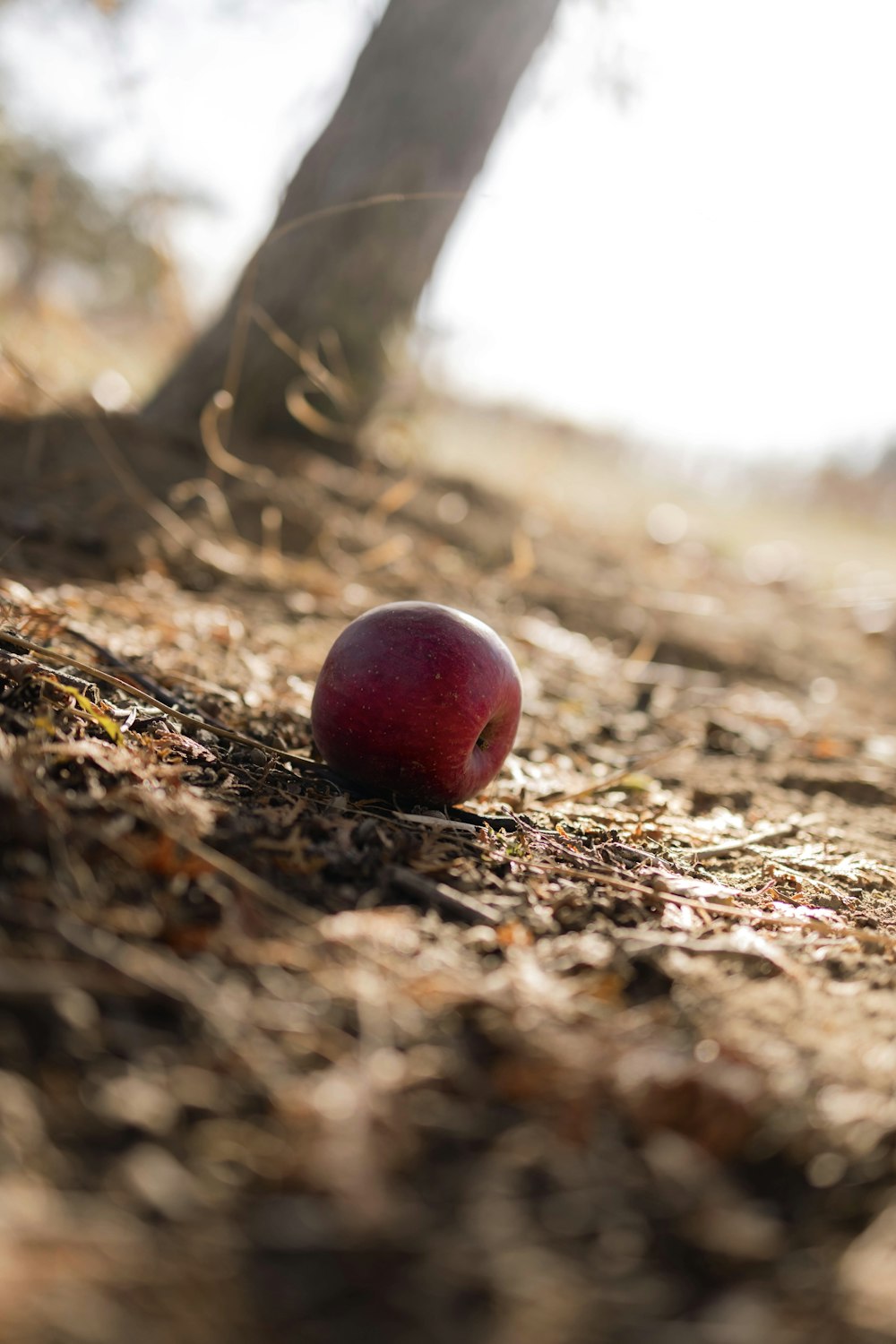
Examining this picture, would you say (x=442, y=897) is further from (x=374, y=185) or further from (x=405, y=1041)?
(x=374, y=185)

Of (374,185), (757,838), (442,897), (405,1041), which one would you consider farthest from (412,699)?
(374,185)

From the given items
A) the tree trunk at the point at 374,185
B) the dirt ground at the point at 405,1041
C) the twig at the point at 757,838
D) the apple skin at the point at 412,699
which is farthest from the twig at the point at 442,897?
the tree trunk at the point at 374,185

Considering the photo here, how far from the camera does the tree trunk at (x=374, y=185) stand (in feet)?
17.5

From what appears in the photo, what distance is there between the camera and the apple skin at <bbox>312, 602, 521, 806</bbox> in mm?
2074

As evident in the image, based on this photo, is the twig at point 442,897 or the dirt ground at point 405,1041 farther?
the twig at point 442,897

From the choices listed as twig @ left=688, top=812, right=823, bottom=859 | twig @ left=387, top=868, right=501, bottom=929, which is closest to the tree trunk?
twig @ left=688, top=812, right=823, bottom=859

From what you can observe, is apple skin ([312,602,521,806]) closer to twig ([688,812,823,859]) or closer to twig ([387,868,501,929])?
twig ([387,868,501,929])

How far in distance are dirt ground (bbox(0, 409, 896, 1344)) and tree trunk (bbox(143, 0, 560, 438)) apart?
2972 millimetres

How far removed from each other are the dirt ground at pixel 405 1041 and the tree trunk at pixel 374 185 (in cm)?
297

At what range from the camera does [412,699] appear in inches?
81.4

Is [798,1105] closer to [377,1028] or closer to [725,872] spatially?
[377,1028]

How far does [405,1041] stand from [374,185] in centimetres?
528

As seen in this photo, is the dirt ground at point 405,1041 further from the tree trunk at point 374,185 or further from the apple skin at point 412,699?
the tree trunk at point 374,185

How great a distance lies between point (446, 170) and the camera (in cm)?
551
